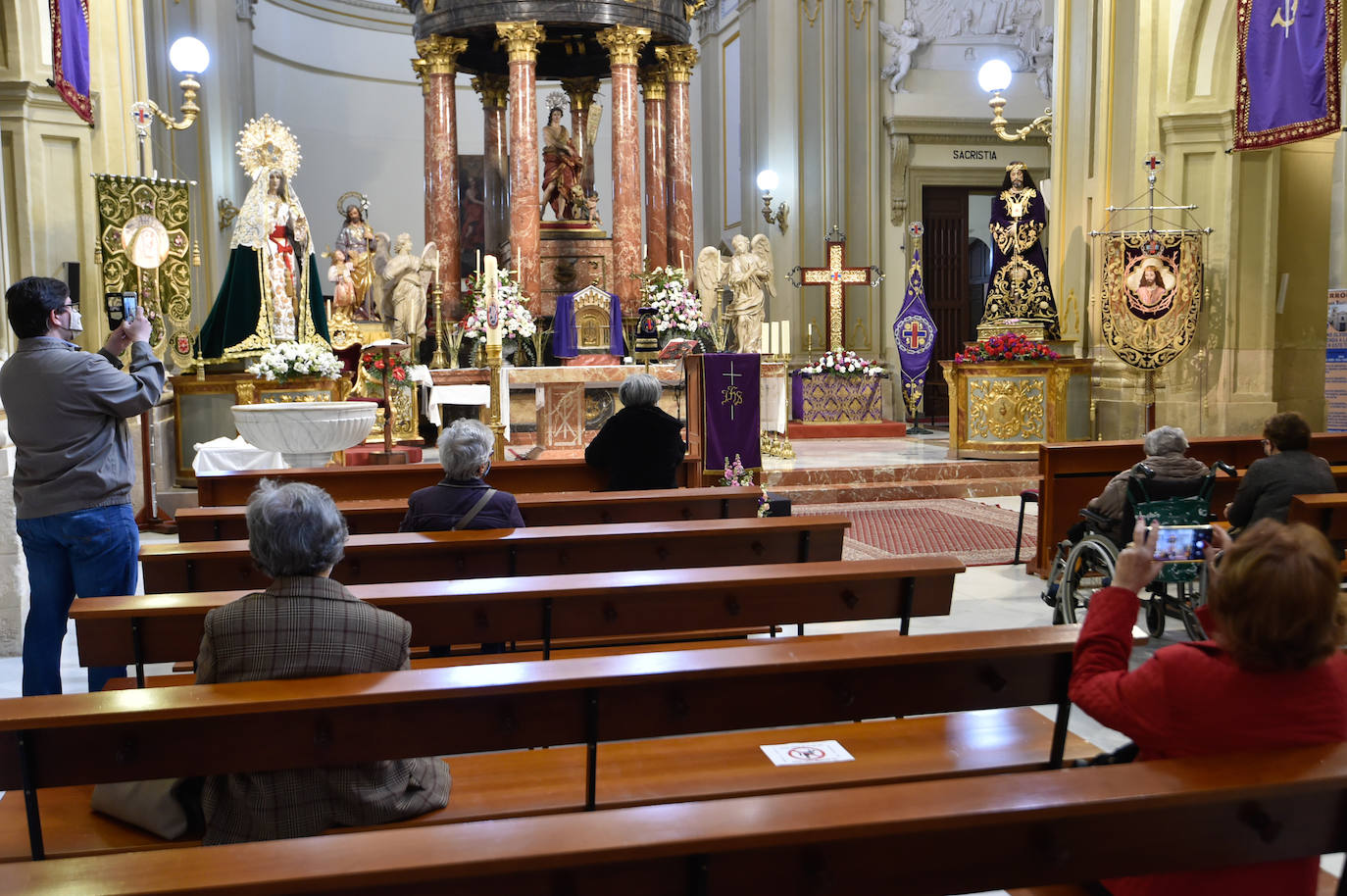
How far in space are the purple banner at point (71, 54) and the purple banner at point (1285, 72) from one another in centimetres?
783

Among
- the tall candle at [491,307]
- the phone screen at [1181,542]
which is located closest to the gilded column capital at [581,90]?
the tall candle at [491,307]

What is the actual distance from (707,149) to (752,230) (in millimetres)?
3021

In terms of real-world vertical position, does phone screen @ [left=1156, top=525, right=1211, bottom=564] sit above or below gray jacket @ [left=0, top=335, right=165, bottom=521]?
below

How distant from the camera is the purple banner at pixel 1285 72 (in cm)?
768

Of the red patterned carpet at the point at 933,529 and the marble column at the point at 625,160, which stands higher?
the marble column at the point at 625,160

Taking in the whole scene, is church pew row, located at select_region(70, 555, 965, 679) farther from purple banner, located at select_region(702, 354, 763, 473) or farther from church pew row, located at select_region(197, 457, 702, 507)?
purple banner, located at select_region(702, 354, 763, 473)

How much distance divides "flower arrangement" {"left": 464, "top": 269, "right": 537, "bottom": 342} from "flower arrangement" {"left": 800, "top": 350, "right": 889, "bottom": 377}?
368 cm

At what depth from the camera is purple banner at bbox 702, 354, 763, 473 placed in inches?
320

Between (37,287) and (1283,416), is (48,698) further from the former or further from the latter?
(1283,416)

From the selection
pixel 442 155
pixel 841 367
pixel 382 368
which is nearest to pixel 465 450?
pixel 382 368

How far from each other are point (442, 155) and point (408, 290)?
7.01 ft

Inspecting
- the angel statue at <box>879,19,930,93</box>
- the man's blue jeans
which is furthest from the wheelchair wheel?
the angel statue at <box>879,19,930,93</box>

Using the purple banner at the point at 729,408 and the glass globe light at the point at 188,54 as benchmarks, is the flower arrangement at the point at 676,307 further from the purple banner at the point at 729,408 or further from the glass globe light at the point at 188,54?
the glass globe light at the point at 188,54

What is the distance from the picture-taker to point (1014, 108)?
55.4ft
